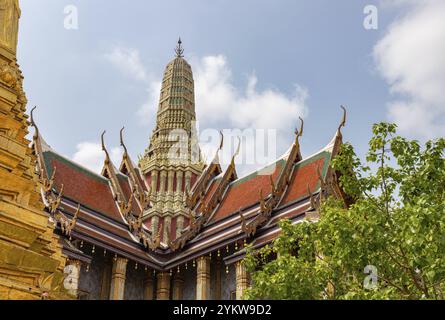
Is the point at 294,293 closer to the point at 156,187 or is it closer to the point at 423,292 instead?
the point at 423,292

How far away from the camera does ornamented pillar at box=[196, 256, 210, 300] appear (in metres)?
22.4

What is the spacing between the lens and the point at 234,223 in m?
23.4

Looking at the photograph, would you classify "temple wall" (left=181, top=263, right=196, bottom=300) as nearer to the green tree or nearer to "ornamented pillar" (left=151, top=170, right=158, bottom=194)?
"ornamented pillar" (left=151, top=170, right=158, bottom=194)

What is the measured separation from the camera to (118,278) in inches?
887

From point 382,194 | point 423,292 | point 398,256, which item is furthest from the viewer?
point 382,194

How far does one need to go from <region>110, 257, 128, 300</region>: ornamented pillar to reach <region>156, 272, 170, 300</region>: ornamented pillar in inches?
67.8

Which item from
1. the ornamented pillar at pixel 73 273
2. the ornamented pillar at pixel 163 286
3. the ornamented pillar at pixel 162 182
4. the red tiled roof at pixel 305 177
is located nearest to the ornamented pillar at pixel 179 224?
the ornamented pillar at pixel 162 182

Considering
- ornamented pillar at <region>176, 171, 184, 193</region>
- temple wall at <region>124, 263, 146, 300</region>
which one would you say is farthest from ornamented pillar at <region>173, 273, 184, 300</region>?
ornamented pillar at <region>176, 171, 184, 193</region>

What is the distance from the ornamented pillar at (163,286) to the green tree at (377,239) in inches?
537

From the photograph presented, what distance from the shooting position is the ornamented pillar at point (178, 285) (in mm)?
23962

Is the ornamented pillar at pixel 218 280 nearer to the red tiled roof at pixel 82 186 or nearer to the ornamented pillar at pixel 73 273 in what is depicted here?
the red tiled roof at pixel 82 186
